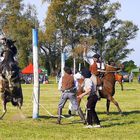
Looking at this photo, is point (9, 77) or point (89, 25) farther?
point (89, 25)

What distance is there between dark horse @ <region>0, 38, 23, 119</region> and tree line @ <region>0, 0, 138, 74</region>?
5373 cm

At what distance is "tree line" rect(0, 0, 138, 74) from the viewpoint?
244 ft

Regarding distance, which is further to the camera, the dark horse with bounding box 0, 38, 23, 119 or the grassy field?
the dark horse with bounding box 0, 38, 23, 119

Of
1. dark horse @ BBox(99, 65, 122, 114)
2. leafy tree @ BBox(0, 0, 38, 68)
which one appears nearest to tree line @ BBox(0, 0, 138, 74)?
leafy tree @ BBox(0, 0, 38, 68)

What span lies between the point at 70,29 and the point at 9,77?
59.4 meters

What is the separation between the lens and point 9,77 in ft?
53.6

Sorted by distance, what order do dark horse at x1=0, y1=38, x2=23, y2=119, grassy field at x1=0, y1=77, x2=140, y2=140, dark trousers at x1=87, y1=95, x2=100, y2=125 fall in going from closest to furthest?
1. grassy field at x1=0, y1=77, x2=140, y2=140
2. dark trousers at x1=87, y1=95, x2=100, y2=125
3. dark horse at x1=0, y1=38, x2=23, y2=119

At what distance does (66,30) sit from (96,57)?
57747mm

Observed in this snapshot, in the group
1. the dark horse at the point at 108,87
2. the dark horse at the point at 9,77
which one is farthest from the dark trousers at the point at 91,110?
the dark horse at the point at 108,87

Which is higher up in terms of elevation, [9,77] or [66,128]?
[9,77]

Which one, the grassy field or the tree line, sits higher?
the tree line

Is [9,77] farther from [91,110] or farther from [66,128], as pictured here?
[91,110]

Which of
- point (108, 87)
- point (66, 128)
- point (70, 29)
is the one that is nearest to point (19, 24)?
point (70, 29)

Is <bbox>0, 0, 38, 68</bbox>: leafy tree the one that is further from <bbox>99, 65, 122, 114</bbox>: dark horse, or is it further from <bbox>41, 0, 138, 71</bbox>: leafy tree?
<bbox>99, 65, 122, 114</bbox>: dark horse
